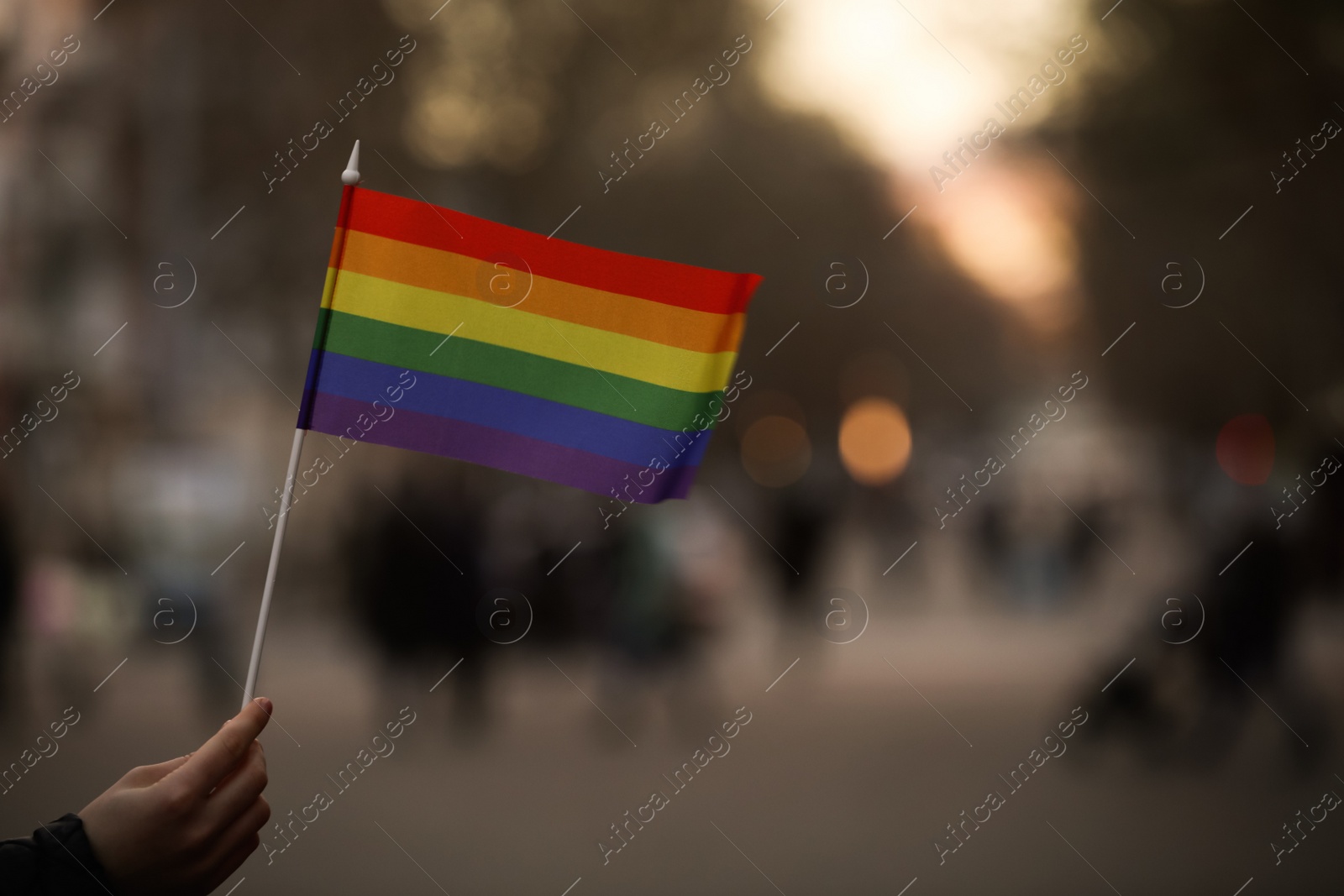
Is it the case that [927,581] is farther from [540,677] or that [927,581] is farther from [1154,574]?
[540,677]

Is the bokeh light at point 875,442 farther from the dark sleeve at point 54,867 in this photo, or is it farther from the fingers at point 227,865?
the dark sleeve at point 54,867

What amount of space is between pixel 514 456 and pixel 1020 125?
1334 centimetres

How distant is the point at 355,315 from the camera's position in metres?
2.63

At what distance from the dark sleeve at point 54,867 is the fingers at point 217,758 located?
0.40 ft

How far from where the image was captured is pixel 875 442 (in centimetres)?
3947

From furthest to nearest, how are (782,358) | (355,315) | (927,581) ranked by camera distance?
(782,358) < (927,581) < (355,315)

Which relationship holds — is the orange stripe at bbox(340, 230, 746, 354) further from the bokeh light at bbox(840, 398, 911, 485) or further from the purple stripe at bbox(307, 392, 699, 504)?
the bokeh light at bbox(840, 398, 911, 485)

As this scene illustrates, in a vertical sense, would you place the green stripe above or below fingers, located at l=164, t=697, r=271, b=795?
above

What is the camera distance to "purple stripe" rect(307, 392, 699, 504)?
2682 mm

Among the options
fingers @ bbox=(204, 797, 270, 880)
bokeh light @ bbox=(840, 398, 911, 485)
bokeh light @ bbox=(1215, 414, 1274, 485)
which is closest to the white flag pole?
fingers @ bbox=(204, 797, 270, 880)

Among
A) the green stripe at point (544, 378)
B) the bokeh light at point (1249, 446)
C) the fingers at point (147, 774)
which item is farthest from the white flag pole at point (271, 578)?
the bokeh light at point (1249, 446)

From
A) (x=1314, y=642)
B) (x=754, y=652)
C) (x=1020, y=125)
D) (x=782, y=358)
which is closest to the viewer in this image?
(x=754, y=652)

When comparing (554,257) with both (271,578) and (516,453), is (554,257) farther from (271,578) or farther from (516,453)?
(271,578)

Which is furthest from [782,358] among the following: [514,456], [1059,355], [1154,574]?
[514,456]
